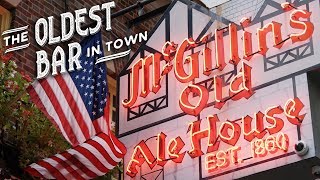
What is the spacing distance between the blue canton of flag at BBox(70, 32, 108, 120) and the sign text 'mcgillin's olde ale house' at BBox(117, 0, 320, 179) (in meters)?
1.03

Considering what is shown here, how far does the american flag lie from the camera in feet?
41.0

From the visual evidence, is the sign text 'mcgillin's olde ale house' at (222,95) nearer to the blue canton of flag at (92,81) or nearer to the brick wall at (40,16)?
the blue canton of flag at (92,81)

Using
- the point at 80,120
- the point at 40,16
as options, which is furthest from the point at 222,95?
the point at 40,16

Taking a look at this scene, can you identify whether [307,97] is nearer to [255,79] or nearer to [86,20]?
[255,79]

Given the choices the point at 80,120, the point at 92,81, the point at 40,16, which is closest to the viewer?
the point at 80,120

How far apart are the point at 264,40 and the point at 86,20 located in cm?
449

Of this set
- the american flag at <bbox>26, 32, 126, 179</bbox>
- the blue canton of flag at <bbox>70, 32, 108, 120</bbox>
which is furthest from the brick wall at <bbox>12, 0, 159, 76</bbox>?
the american flag at <bbox>26, 32, 126, 179</bbox>

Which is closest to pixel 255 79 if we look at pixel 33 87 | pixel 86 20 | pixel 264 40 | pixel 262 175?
pixel 264 40

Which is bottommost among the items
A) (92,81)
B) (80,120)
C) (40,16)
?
(80,120)

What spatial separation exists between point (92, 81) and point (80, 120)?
927mm

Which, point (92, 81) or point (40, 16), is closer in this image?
point (92, 81)

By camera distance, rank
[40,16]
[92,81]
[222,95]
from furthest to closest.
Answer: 1. [40,16]
2. [92,81]
3. [222,95]

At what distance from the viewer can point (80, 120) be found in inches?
506

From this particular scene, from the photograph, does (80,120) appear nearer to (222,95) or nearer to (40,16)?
(222,95)
